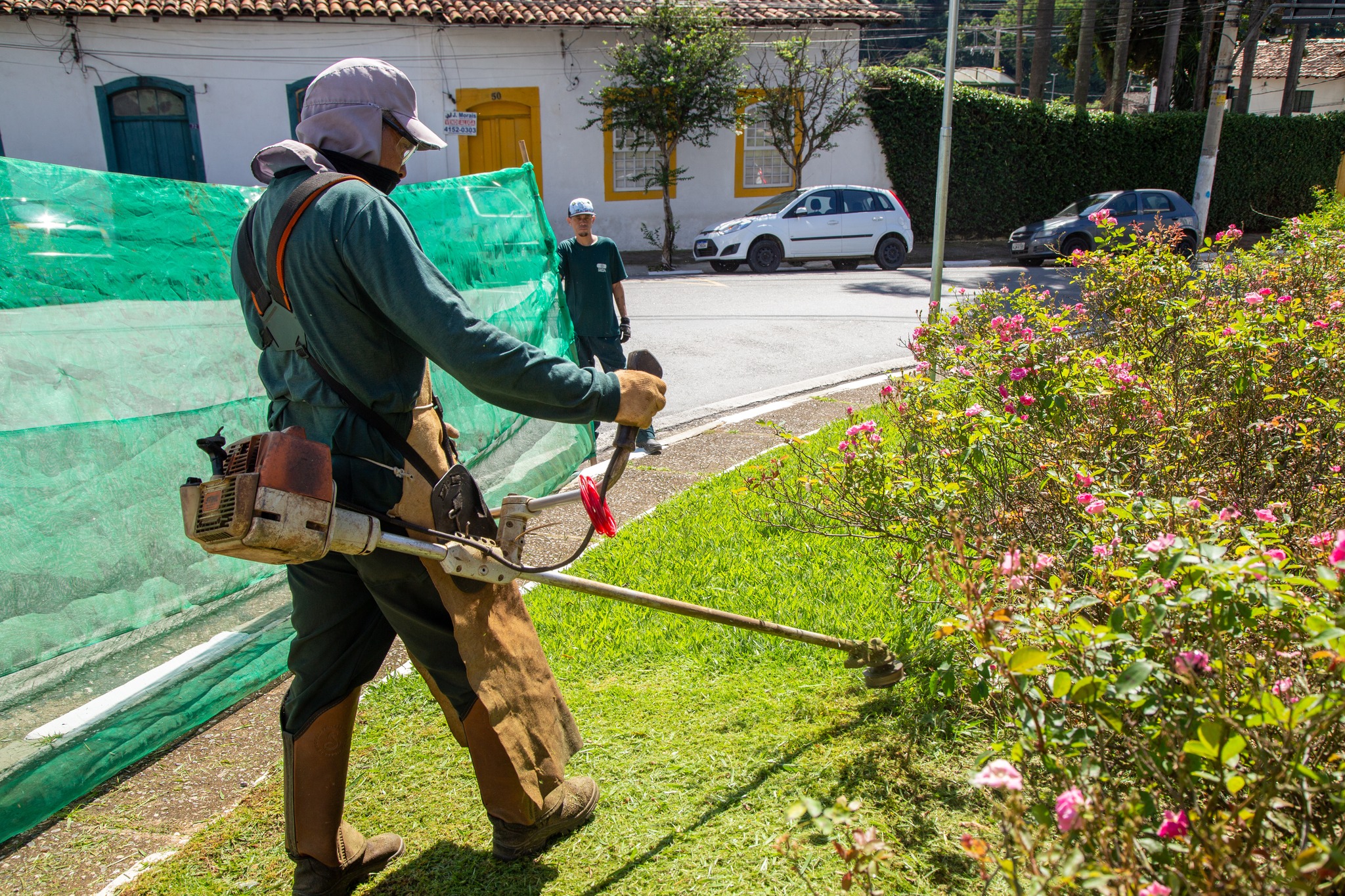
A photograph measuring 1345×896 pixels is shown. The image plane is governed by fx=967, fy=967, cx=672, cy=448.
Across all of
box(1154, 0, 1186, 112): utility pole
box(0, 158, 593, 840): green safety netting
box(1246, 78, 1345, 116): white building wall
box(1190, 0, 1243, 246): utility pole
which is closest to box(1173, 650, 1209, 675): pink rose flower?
box(0, 158, 593, 840): green safety netting

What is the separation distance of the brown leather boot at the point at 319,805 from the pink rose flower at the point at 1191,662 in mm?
1920

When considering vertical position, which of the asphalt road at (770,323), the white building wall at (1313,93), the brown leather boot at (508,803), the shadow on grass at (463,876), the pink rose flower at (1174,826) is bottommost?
the asphalt road at (770,323)

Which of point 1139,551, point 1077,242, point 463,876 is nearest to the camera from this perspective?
point 1139,551

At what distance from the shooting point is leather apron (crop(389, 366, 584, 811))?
2279 millimetres

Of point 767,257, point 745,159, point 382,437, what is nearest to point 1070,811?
point 382,437

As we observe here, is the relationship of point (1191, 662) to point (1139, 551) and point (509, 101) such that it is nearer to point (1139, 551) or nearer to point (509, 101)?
point (1139, 551)

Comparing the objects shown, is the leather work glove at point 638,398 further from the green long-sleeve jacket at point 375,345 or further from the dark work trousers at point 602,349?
the dark work trousers at point 602,349

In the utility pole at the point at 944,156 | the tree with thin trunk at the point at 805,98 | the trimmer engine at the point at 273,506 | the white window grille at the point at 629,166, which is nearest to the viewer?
the trimmer engine at the point at 273,506

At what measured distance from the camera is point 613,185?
72.0ft

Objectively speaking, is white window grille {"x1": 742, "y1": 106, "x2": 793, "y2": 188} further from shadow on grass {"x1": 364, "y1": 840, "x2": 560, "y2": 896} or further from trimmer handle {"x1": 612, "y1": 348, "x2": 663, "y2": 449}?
shadow on grass {"x1": 364, "y1": 840, "x2": 560, "y2": 896}

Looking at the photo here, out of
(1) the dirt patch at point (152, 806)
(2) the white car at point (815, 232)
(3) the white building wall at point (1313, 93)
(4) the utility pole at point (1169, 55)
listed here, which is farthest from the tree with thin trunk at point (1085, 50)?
(1) the dirt patch at point (152, 806)

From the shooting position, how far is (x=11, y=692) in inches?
117

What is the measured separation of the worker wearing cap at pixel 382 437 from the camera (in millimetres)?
2070

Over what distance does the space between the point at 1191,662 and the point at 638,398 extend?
4.08 feet
